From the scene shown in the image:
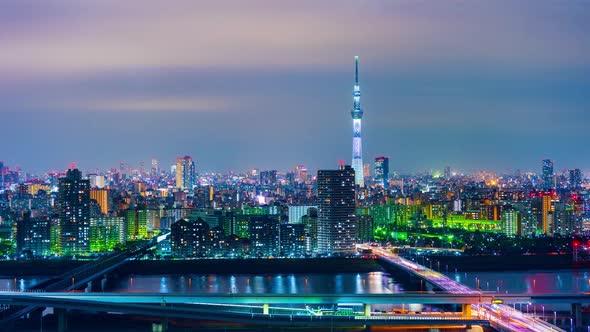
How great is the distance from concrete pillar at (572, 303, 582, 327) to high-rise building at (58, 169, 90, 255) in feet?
64.4

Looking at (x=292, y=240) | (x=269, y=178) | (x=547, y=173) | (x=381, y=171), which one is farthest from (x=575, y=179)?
(x=292, y=240)

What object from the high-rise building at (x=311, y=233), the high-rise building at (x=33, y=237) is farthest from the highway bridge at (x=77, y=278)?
the high-rise building at (x=311, y=233)

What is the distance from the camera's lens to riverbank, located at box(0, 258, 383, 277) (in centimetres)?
2898

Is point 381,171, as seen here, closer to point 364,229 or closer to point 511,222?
point 511,222

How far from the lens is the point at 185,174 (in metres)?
68.2

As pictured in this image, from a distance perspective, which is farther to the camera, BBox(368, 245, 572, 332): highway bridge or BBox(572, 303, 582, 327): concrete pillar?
BBox(572, 303, 582, 327): concrete pillar

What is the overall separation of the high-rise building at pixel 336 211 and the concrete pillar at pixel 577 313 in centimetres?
1452

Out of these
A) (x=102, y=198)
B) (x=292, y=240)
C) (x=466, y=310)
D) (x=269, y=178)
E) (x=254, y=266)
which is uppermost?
(x=269, y=178)

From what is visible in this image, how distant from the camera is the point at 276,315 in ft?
56.9

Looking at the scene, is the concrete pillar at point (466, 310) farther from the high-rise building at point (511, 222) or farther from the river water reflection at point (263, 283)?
the high-rise building at point (511, 222)

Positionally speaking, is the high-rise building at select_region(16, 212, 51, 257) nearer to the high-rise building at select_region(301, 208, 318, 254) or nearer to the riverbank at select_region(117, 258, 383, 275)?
the riverbank at select_region(117, 258, 383, 275)

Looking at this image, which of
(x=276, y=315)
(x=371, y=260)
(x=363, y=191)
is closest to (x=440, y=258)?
(x=371, y=260)

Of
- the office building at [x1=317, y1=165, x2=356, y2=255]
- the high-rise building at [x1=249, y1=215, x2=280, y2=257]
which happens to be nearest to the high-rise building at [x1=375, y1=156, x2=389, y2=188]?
the office building at [x1=317, y1=165, x2=356, y2=255]

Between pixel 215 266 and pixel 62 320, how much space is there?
12.5 m
